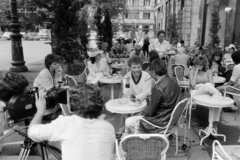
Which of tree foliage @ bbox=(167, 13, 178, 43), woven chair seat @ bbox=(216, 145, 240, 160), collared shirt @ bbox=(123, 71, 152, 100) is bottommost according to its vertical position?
woven chair seat @ bbox=(216, 145, 240, 160)

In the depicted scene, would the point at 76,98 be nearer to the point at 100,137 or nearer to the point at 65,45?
the point at 100,137

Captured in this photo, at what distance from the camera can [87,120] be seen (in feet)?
6.00

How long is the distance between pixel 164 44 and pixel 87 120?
742 cm

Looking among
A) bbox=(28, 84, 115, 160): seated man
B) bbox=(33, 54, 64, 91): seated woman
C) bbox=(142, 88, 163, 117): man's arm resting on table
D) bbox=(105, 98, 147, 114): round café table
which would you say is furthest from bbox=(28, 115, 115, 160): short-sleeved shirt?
bbox=(33, 54, 64, 91): seated woman

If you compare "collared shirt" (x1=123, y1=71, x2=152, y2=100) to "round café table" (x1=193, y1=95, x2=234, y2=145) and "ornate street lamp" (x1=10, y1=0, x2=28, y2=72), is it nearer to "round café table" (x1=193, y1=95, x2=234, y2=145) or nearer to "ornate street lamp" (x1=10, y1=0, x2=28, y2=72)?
"round café table" (x1=193, y1=95, x2=234, y2=145)

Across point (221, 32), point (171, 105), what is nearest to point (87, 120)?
point (171, 105)

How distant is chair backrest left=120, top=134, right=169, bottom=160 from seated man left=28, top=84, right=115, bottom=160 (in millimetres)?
219

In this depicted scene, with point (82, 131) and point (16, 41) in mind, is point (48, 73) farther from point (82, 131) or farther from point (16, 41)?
point (16, 41)

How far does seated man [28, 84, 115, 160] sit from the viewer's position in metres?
1.75

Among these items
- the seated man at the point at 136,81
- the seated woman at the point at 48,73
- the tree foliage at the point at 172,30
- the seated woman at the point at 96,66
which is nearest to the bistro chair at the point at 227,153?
the seated man at the point at 136,81

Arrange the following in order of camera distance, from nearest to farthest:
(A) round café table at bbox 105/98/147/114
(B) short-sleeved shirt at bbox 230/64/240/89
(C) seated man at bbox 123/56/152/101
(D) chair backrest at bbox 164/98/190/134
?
(D) chair backrest at bbox 164/98/190/134, (A) round café table at bbox 105/98/147/114, (C) seated man at bbox 123/56/152/101, (B) short-sleeved shirt at bbox 230/64/240/89

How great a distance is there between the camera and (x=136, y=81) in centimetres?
401

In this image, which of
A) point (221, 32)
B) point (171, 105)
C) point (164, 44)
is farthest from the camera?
point (221, 32)

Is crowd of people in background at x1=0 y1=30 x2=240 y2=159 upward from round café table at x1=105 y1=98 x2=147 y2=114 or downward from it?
upward
